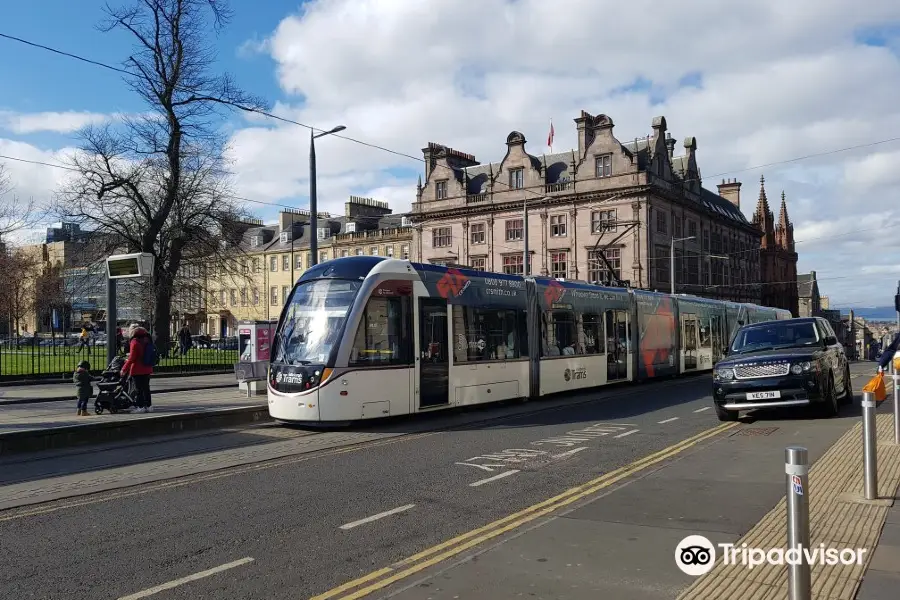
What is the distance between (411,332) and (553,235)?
47.3 meters

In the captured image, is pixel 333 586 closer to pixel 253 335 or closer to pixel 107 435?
pixel 107 435

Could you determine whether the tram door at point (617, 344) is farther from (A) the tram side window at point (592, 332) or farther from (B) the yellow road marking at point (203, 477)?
(B) the yellow road marking at point (203, 477)

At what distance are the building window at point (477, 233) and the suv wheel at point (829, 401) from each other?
5008 centimetres

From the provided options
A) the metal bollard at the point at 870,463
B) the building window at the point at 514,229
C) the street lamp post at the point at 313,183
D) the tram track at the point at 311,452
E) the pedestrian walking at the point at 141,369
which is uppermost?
the building window at the point at 514,229

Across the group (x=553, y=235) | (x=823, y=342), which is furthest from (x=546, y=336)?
(x=553, y=235)

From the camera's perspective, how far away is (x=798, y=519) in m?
4.20

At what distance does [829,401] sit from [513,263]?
159 feet

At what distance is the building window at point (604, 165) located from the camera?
57844 millimetres

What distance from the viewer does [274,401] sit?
13.5 m

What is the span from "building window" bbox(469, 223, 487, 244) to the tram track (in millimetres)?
43213

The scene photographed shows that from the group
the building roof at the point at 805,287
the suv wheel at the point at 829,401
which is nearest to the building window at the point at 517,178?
the suv wheel at the point at 829,401

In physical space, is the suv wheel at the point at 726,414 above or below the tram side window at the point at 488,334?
below

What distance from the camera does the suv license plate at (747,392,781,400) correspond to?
42.4 ft

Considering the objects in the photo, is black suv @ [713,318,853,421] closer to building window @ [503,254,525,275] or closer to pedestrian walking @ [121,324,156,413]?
pedestrian walking @ [121,324,156,413]
